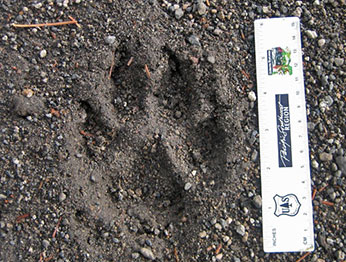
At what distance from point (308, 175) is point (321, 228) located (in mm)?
354

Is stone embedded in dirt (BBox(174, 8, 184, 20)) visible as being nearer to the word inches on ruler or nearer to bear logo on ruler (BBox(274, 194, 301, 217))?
the word inches on ruler

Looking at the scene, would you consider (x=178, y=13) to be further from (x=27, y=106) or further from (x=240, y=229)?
(x=240, y=229)

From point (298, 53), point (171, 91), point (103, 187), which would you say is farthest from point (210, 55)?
point (103, 187)

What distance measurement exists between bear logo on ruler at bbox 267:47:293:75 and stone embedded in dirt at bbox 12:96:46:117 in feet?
5.10

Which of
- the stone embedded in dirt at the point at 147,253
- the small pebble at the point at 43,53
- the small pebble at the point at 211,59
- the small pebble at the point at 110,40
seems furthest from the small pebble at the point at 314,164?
the small pebble at the point at 43,53

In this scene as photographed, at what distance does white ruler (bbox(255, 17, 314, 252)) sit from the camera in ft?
7.65

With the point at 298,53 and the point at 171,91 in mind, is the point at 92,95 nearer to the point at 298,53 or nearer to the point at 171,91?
the point at 171,91

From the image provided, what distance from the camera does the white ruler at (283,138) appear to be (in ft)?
7.65

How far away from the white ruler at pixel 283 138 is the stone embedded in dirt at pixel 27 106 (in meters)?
1.47

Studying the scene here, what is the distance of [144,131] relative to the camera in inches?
93.0

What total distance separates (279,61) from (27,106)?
171cm

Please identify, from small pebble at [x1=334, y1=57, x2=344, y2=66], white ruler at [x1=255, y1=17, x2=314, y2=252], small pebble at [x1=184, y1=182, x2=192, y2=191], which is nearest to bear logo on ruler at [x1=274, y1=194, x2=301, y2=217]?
white ruler at [x1=255, y1=17, x2=314, y2=252]

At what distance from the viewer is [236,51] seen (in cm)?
246

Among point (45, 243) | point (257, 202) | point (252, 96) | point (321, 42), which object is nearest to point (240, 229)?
point (257, 202)
